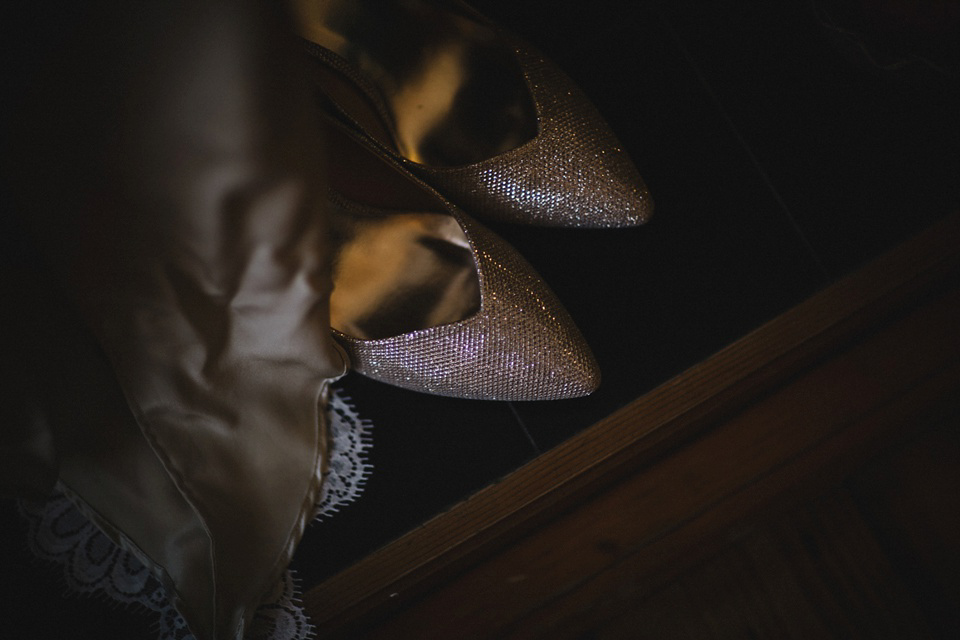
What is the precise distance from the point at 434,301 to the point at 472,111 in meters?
0.17

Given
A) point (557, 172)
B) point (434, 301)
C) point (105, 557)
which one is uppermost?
point (557, 172)

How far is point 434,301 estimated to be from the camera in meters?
0.57

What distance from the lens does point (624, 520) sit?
1.88 feet

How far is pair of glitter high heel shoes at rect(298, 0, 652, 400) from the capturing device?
1.65ft

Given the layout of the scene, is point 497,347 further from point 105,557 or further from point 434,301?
point 105,557

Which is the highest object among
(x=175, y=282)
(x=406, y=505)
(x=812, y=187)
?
(x=812, y=187)

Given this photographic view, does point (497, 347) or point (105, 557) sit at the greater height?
point (497, 347)

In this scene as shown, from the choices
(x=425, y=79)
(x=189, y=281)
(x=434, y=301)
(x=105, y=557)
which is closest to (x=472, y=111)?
(x=425, y=79)

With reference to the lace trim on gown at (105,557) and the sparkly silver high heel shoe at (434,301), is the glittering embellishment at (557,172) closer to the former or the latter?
the sparkly silver high heel shoe at (434,301)

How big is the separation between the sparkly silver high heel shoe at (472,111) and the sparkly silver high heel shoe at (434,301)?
1.4 inches

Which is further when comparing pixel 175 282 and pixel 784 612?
pixel 784 612

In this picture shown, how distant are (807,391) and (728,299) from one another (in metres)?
0.11

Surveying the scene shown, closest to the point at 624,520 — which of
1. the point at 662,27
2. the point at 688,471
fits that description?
the point at 688,471

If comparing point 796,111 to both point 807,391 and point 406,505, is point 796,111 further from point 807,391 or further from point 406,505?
point 406,505
